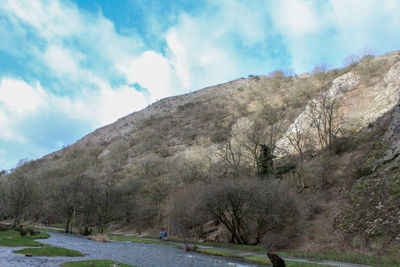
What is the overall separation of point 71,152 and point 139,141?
39.6 metres

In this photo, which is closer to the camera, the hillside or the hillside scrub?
the hillside

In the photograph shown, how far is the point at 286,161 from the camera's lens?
55188 millimetres

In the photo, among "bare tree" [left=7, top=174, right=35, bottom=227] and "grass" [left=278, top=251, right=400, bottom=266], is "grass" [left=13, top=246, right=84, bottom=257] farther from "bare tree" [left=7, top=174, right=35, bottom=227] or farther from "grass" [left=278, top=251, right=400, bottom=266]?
"bare tree" [left=7, top=174, right=35, bottom=227]

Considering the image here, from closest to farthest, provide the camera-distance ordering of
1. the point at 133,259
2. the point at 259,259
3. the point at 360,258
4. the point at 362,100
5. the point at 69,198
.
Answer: the point at 360,258, the point at 133,259, the point at 259,259, the point at 362,100, the point at 69,198

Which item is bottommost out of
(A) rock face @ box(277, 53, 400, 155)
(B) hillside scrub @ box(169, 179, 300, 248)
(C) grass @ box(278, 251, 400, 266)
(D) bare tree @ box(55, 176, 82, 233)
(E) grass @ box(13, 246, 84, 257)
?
(C) grass @ box(278, 251, 400, 266)

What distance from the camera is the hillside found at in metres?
30.3

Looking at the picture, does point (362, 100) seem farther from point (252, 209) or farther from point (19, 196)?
point (19, 196)

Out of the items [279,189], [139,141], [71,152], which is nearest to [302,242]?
[279,189]

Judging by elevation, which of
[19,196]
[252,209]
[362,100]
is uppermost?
[362,100]

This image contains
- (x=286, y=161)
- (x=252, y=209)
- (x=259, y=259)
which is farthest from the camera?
(x=286, y=161)

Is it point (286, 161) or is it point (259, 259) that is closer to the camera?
point (259, 259)

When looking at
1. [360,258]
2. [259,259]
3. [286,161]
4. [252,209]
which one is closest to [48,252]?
[259,259]

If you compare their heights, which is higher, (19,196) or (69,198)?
(19,196)

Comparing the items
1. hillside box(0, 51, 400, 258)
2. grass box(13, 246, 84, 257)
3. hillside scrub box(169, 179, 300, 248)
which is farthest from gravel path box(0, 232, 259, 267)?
hillside box(0, 51, 400, 258)
